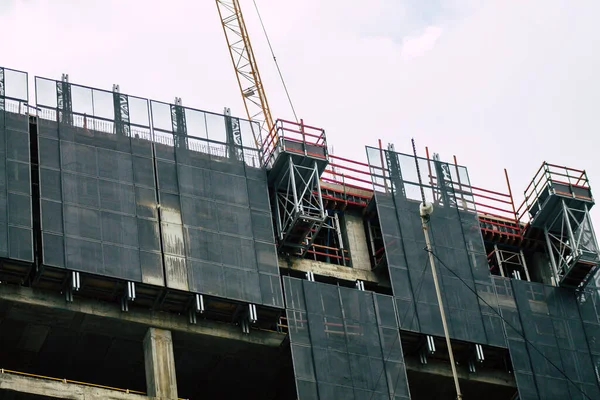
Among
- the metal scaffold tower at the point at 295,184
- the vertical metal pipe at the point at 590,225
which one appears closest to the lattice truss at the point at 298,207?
the metal scaffold tower at the point at 295,184

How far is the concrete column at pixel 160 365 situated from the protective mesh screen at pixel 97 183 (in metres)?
2.47

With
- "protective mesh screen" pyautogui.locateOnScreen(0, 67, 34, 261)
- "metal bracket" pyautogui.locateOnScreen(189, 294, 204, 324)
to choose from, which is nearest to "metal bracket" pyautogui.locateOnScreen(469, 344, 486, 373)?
"metal bracket" pyautogui.locateOnScreen(189, 294, 204, 324)

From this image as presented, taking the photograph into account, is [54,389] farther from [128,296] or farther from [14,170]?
[14,170]

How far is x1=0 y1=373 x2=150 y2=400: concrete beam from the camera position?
59969mm

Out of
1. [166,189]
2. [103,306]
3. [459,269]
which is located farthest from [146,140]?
[459,269]

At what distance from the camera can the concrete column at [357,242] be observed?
73562 mm

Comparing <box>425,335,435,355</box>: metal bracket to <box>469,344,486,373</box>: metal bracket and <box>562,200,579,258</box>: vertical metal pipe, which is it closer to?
<box>469,344,486,373</box>: metal bracket

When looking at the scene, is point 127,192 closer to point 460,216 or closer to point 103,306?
point 103,306

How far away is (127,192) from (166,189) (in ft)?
6.57

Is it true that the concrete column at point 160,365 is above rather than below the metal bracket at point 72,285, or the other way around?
below

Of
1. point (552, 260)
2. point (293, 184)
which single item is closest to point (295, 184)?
point (293, 184)

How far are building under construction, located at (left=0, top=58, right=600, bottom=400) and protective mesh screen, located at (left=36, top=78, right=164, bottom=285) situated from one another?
0.09 meters

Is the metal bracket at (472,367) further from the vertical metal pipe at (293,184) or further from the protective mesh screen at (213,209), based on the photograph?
the vertical metal pipe at (293,184)

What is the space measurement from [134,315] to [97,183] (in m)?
6.42
